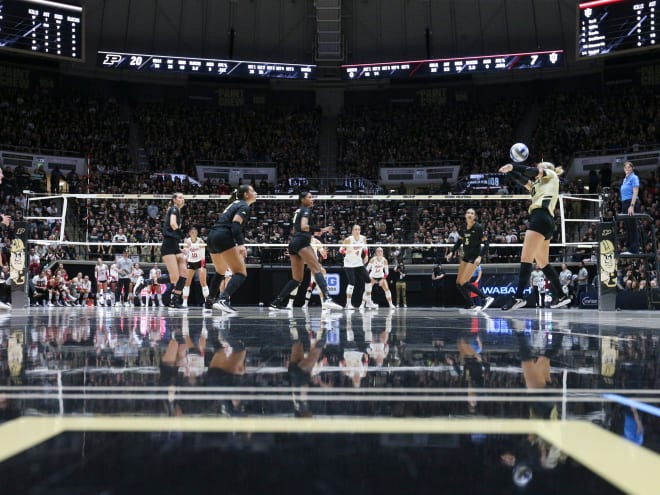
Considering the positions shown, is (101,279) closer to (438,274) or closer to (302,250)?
(438,274)

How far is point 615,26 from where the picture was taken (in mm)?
22953

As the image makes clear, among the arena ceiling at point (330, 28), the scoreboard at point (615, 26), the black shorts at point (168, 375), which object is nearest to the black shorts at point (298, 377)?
the black shorts at point (168, 375)

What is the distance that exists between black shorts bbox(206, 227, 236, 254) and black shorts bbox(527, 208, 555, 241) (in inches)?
151

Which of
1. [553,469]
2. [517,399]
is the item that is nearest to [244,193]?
[517,399]

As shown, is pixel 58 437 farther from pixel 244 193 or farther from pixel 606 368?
pixel 244 193

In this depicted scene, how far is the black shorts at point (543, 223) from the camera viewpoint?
27.1 ft

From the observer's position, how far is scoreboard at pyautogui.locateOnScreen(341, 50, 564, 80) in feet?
93.9

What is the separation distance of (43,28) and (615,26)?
20399mm

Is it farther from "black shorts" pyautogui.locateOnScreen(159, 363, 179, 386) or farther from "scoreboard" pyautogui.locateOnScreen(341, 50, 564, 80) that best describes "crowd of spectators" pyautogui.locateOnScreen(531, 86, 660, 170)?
"black shorts" pyautogui.locateOnScreen(159, 363, 179, 386)

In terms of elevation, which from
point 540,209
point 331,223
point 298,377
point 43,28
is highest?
point 43,28

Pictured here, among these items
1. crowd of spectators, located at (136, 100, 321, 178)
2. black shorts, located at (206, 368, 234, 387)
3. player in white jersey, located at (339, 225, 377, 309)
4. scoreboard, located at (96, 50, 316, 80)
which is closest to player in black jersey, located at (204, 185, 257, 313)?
black shorts, located at (206, 368, 234, 387)

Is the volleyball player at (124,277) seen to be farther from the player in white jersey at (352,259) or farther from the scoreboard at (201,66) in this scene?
the scoreboard at (201,66)

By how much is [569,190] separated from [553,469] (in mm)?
26246

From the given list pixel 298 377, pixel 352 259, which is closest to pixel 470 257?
pixel 352 259
